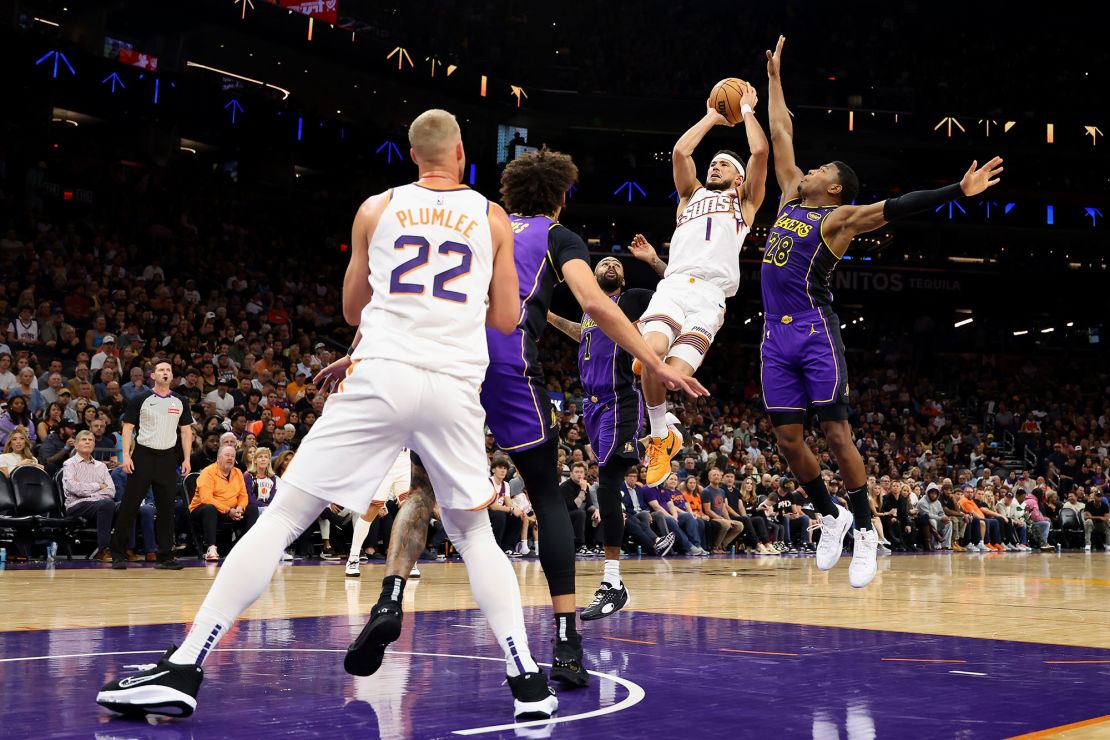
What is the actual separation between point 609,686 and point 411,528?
3.28ft

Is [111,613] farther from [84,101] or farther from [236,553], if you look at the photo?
[84,101]

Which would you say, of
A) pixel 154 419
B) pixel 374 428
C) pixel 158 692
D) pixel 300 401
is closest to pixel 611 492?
pixel 374 428

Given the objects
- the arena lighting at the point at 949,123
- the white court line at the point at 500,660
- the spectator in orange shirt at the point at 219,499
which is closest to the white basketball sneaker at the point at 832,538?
the white court line at the point at 500,660

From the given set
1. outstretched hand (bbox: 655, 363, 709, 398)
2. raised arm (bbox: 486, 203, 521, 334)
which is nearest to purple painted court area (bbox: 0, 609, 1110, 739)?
outstretched hand (bbox: 655, 363, 709, 398)

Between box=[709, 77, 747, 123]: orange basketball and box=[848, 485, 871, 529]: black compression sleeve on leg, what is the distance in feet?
8.31

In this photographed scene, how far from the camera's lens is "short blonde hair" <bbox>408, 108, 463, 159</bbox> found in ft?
12.2

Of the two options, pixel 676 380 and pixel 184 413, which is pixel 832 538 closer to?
pixel 676 380

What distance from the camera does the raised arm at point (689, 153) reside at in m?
7.02

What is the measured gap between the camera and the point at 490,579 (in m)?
3.61

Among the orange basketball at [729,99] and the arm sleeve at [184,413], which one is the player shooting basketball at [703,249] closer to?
the orange basketball at [729,99]

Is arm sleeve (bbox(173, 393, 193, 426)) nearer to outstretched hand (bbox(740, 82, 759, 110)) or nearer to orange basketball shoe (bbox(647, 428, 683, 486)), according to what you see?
orange basketball shoe (bbox(647, 428, 683, 486))

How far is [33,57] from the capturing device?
68.5ft

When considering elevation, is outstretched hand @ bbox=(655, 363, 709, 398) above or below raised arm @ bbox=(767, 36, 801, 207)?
below

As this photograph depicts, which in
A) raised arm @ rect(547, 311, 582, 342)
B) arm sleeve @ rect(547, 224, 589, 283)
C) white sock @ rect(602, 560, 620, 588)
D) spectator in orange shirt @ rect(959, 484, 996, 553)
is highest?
raised arm @ rect(547, 311, 582, 342)
